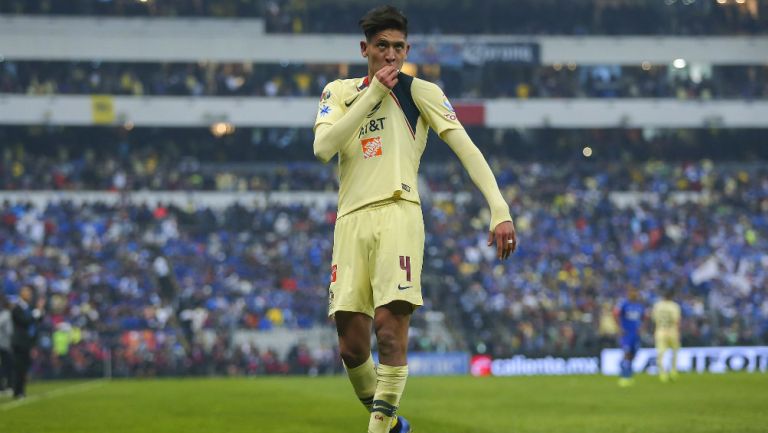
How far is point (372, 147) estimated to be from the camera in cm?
708

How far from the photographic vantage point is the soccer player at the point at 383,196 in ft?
22.3

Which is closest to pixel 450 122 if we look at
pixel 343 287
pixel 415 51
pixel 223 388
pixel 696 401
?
pixel 343 287

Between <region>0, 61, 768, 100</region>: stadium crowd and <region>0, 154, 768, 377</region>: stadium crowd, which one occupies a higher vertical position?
<region>0, 61, 768, 100</region>: stadium crowd

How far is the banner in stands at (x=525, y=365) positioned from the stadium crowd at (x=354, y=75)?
19867 millimetres

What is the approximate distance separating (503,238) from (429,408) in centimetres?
1089

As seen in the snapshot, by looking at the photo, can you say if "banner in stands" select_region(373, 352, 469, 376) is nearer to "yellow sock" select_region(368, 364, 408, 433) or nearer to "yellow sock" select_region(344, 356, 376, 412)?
"yellow sock" select_region(344, 356, 376, 412)

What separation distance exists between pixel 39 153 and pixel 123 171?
4.53m

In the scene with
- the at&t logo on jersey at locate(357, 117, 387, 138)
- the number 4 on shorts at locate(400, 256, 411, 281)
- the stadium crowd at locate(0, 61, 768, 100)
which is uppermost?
the stadium crowd at locate(0, 61, 768, 100)

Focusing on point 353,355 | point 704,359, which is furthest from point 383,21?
point 704,359

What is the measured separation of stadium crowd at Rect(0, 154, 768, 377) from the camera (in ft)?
122

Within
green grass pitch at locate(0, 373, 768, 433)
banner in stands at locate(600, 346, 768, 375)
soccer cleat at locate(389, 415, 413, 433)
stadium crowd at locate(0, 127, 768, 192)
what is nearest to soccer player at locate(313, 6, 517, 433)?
soccer cleat at locate(389, 415, 413, 433)

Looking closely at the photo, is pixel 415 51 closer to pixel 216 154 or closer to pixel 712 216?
pixel 216 154

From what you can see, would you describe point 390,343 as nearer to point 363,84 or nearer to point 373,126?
point 373,126

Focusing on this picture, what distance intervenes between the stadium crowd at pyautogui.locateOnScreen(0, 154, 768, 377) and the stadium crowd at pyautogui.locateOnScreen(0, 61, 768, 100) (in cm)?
497
